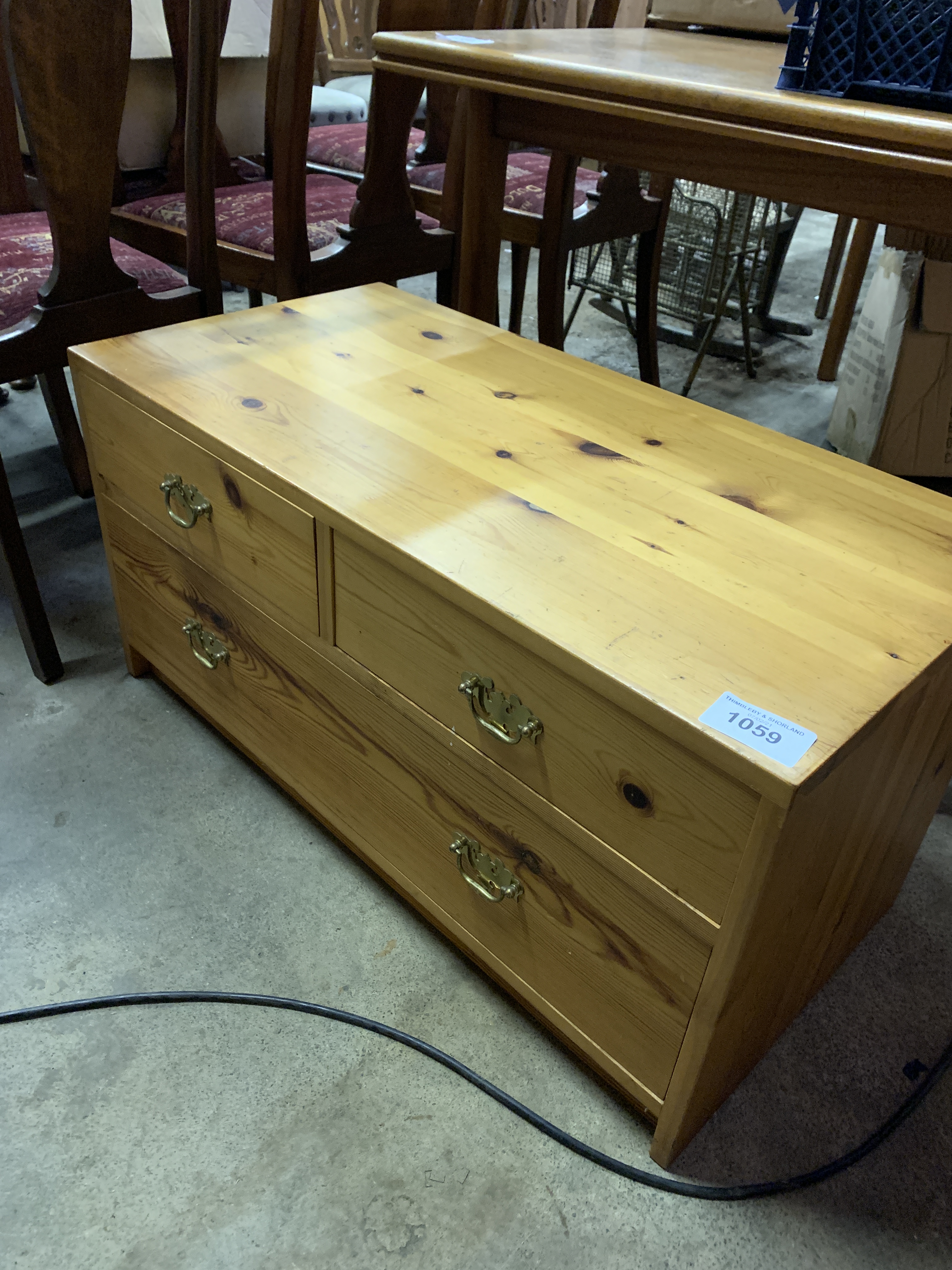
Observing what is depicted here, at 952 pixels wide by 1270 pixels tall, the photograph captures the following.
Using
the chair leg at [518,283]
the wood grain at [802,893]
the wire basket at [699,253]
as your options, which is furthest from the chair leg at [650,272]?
the wood grain at [802,893]

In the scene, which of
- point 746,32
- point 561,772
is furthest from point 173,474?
point 746,32

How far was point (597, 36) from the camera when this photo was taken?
150cm

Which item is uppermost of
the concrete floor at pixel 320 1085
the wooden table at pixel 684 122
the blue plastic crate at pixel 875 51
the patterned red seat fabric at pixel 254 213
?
→ the blue plastic crate at pixel 875 51

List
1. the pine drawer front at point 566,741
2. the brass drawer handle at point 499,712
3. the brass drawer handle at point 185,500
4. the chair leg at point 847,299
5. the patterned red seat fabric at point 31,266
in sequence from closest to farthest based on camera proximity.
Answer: the pine drawer front at point 566,741 < the brass drawer handle at point 499,712 < the brass drawer handle at point 185,500 < the patterned red seat fabric at point 31,266 < the chair leg at point 847,299

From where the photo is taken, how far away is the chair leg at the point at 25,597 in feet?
4.05

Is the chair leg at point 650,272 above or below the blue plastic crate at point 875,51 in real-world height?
below

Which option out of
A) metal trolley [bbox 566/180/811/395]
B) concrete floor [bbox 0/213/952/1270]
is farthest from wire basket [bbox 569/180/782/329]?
concrete floor [bbox 0/213/952/1270]

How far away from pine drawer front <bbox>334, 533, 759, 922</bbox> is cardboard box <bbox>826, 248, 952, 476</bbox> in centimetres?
152

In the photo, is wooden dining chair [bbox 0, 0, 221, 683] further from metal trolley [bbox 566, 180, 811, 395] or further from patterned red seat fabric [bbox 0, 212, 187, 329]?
metal trolley [bbox 566, 180, 811, 395]

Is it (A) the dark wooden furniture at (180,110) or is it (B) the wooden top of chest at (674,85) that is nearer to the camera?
(B) the wooden top of chest at (674,85)

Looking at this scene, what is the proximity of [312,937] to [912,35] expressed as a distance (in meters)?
1.18

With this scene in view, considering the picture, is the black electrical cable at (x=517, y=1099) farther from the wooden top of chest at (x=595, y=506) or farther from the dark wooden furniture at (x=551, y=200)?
the dark wooden furniture at (x=551, y=200)

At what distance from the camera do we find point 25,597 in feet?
4.24

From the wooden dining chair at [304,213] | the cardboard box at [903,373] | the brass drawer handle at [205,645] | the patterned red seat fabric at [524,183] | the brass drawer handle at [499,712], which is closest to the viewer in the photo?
the brass drawer handle at [499,712]
